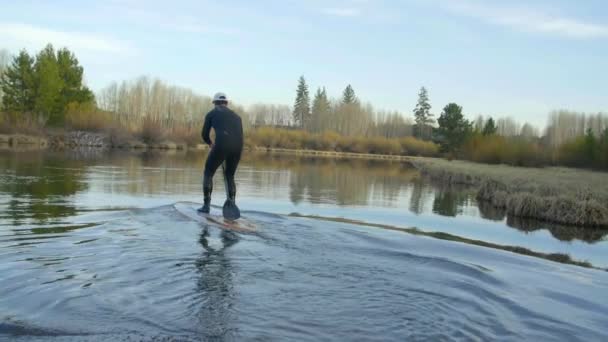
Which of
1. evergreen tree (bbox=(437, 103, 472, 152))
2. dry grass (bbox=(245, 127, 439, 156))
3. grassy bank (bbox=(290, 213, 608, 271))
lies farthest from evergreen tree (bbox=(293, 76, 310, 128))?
grassy bank (bbox=(290, 213, 608, 271))

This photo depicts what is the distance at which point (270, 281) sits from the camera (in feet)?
21.4

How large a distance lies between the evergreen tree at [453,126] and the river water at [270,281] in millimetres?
56500

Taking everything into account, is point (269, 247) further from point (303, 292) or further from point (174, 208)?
point (174, 208)

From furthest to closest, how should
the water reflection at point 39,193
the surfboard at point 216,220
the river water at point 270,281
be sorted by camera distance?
the water reflection at point 39,193
the surfboard at point 216,220
the river water at point 270,281

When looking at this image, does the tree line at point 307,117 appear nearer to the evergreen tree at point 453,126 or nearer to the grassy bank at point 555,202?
the evergreen tree at point 453,126

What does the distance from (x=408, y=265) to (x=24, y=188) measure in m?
12.6

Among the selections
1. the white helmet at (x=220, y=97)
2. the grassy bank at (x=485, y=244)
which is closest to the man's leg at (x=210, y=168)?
the white helmet at (x=220, y=97)

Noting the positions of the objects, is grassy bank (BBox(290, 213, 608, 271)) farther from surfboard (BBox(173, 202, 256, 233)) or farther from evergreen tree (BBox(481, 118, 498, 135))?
evergreen tree (BBox(481, 118, 498, 135))

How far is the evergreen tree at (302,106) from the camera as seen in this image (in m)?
143

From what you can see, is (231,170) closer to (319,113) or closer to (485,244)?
(485,244)

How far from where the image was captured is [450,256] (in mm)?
9406

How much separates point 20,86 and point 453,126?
5538 cm

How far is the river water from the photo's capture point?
16.3ft

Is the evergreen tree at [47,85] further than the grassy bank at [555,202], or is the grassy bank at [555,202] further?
the evergreen tree at [47,85]
